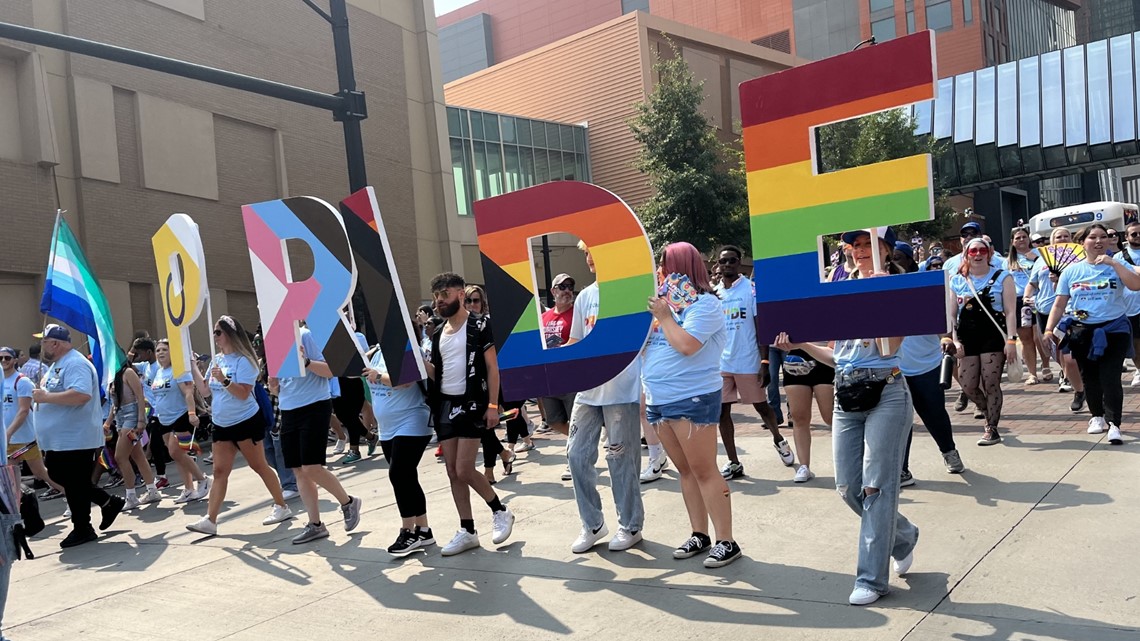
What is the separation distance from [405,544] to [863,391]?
11.2 feet

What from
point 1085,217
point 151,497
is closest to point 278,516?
point 151,497

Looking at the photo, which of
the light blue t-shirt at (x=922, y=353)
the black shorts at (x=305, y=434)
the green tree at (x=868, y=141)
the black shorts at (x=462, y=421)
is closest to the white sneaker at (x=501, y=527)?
the black shorts at (x=462, y=421)

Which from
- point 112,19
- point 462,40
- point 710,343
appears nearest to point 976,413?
Result: point 710,343

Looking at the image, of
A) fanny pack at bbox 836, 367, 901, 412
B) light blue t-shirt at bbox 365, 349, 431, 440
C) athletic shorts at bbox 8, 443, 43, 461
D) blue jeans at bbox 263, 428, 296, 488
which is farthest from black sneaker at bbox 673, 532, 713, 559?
athletic shorts at bbox 8, 443, 43, 461

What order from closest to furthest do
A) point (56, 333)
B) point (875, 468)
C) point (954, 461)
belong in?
point (875, 468)
point (954, 461)
point (56, 333)

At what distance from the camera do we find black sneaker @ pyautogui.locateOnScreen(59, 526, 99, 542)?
314 inches

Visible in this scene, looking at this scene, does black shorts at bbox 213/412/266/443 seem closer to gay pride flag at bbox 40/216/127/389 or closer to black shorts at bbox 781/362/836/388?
gay pride flag at bbox 40/216/127/389

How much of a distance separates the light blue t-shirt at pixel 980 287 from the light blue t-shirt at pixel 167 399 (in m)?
7.76

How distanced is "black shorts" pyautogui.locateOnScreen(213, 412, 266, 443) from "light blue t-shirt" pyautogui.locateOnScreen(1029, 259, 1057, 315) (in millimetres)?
7999

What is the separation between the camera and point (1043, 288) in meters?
9.93

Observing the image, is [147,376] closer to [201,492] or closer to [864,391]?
[201,492]

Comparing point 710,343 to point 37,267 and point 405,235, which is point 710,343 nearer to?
point 37,267

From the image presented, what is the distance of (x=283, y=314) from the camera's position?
265 inches

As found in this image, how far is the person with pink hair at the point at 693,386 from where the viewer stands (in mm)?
5129
